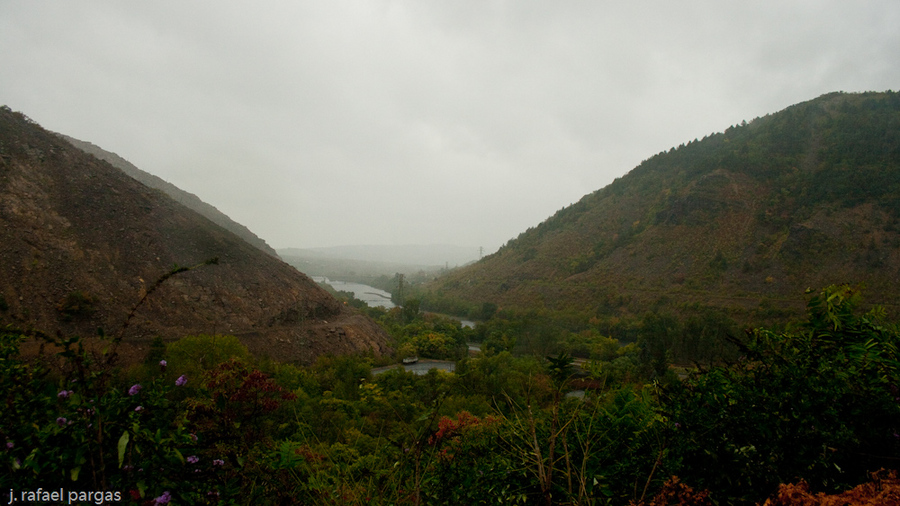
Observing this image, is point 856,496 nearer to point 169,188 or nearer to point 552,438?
point 552,438

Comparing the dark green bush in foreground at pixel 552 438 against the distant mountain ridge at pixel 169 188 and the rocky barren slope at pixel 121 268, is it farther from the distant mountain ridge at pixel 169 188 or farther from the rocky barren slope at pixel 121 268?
the distant mountain ridge at pixel 169 188

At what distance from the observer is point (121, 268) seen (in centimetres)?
2422

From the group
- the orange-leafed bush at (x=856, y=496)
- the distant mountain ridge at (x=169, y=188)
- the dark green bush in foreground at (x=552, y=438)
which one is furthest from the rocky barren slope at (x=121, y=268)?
the distant mountain ridge at (x=169, y=188)

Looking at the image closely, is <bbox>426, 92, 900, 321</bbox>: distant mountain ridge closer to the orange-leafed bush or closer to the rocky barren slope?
the rocky barren slope

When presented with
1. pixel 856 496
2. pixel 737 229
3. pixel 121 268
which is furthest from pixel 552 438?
pixel 737 229

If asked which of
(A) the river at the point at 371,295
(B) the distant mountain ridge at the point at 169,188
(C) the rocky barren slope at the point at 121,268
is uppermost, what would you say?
(B) the distant mountain ridge at the point at 169,188

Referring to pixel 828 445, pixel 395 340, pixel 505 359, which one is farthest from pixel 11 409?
pixel 395 340

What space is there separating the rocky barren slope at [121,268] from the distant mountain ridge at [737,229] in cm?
3910

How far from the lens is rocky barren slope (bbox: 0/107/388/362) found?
816 inches

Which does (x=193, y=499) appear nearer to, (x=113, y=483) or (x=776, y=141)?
(x=113, y=483)

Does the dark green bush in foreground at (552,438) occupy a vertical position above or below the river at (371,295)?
above

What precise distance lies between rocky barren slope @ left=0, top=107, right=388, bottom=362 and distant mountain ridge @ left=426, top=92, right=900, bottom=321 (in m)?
39.1

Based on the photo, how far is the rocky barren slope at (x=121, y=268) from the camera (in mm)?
20734

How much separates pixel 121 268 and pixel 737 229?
69558 mm
